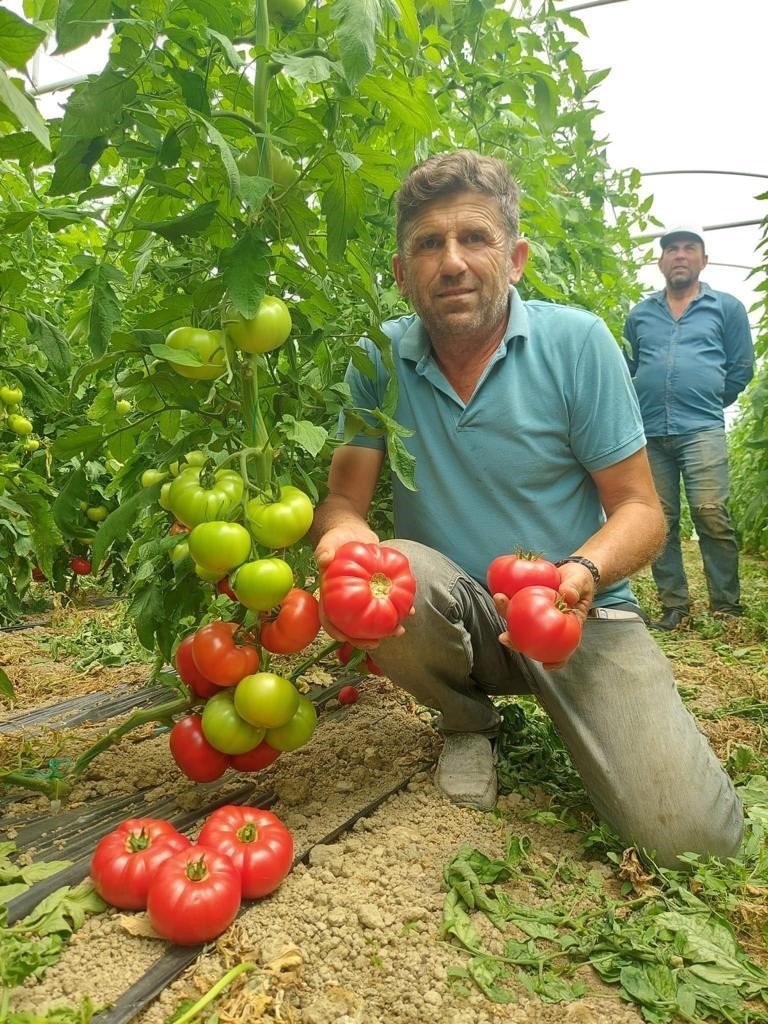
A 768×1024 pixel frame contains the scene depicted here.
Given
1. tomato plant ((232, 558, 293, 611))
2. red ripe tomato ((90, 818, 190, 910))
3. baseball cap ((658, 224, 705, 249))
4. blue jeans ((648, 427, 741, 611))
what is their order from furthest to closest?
baseball cap ((658, 224, 705, 249))
blue jeans ((648, 427, 741, 611))
tomato plant ((232, 558, 293, 611))
red ripe tomato ((90, 818, 190, 910))

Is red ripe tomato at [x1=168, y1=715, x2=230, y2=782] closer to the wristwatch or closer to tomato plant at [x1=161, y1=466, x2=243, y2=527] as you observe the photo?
tomato plant at [x1=161, y1=466, x2=243, y2=527]

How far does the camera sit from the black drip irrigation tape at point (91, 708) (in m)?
3.04

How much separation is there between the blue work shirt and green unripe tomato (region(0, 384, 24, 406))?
3.78 m

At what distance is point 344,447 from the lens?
8.46ft

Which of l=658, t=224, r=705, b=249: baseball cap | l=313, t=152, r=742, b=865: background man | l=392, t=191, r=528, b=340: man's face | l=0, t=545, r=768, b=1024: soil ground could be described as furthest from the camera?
l=658, t=224, r=705, b=249: baseball cap

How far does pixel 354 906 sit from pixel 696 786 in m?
0.94

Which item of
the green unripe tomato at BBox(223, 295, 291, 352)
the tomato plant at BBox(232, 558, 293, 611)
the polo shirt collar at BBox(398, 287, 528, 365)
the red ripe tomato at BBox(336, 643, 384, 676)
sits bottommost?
the red ripe tomato at BBox(336, 643, 384, 676)

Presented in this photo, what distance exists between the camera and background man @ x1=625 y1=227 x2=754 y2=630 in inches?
205

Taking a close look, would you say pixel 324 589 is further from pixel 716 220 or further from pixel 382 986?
pixel 716 220

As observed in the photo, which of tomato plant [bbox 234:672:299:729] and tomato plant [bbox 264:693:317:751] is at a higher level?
tomato plant [bbox 234:672:299:729]

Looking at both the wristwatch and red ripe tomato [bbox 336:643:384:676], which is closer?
the wristwatch

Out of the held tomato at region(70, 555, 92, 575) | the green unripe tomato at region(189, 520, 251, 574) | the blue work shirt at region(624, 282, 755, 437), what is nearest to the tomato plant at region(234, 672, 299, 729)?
the green unripe tomato at region(189, 520, 251, 574)

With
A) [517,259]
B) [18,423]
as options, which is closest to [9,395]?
[18,423]

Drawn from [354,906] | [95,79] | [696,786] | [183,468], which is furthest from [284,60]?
[696,786]
